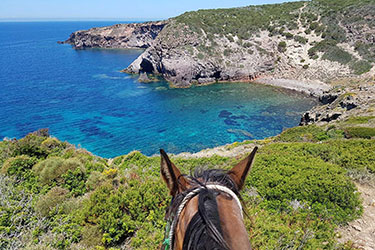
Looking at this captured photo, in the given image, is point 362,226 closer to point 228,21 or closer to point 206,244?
point 206,244

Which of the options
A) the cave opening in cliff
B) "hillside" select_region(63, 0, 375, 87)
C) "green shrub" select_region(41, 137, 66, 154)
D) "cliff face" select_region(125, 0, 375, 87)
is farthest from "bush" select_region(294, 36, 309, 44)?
"green shrub" select_region(41, 137, 66, 154)

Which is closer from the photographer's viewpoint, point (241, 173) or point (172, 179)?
point (172, 179)

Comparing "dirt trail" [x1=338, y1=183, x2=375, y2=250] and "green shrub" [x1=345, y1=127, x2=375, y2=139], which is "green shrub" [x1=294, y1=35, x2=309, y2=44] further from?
"dirt trail" [x1=338, y1=183, x2=375, y2=250]

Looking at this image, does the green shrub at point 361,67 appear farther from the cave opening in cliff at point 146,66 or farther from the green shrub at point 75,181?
the green shrub at point 75,181

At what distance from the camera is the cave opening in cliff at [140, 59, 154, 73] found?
54.5 m

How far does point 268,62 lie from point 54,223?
2138 inches

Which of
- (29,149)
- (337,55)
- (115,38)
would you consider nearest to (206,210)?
(29,149)

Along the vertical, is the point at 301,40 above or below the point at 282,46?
above

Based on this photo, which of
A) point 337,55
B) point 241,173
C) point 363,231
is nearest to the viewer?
point 241,173

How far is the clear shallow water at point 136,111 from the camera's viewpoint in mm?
26906

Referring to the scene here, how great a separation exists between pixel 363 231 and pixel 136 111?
1299 inches

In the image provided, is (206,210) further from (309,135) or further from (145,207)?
(309,135)

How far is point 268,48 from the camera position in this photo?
54.0m

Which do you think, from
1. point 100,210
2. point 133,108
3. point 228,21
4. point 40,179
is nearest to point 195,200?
point 100,210
